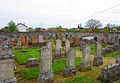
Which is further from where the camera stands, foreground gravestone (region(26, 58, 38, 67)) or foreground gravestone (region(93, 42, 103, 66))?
foreground gravestone (region(93, 42, 103, 66))

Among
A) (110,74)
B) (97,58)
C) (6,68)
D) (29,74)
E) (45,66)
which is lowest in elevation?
(29,74)

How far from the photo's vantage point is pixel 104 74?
601 inches

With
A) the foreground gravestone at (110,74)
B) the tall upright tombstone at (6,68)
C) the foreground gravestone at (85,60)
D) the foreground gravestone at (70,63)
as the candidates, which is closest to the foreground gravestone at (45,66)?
the foreground gravestone at (70,63)

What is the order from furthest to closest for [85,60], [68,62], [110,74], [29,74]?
[85,60], [68,62], [29,74], [110,74]

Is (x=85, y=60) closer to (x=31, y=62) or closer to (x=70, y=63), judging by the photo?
(x=70, y=63)

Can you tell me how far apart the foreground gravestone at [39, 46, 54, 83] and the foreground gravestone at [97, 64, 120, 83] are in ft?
11.9

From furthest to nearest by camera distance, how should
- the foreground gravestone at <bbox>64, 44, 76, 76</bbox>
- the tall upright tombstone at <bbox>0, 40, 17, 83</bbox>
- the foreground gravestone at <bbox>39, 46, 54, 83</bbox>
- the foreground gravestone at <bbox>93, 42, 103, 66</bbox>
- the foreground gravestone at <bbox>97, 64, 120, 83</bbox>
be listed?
1. the foreground gravestone at <bbox>93, 42, 103, 66</bbox>
2. the foreground gravestone at <bbox>64, 44, 76, 76</bbox>
3. the foreground gravestone at <bbox>97, 64, 120, 83</bbox>
4. the foreground gravestone at <bbox>39, 46, 54, 83</bbox>
5. the tall upright tombstone at <bbox>0, 40, 17, 83</bbox>

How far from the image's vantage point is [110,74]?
50.5 ft

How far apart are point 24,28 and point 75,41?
31.9m

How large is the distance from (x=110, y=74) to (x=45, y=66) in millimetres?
4558

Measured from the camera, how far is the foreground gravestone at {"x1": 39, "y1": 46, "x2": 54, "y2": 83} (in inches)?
587

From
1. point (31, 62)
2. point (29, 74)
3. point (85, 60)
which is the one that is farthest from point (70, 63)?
point (31, 62)

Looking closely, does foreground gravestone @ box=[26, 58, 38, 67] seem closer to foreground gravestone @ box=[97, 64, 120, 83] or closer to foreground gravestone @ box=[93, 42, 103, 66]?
foreground gravestone @ box=[93, 42, 103, 66]

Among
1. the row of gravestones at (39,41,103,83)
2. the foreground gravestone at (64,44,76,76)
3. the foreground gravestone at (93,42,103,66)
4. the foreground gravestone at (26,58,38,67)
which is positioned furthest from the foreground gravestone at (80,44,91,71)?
the foreground gravestone at (26,58,38,67)
